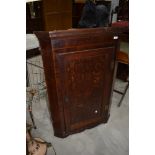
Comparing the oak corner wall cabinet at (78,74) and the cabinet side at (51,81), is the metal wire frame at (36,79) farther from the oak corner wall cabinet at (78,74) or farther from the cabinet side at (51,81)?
the oak corner wall cabinet at (78,74)

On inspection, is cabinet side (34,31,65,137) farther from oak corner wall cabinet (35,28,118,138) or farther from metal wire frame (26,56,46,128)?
metal wire frame (26,56,46,128)

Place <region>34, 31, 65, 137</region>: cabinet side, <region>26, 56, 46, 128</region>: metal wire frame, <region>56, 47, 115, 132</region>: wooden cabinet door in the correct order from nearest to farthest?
<region>34, 31, 65, 137</region>: cabinet side
<region>56, 47, 115, 132</region>: wooden cabinet door
<region>26, 56, 46, 128</region>: metal wire frame

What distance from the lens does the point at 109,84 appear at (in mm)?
1777

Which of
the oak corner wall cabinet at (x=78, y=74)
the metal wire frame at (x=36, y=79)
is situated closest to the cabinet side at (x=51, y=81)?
the oak corner wall cabinet at (x=78, y=74)

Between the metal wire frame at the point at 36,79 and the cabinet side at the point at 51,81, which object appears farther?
the metal wire frame at the point at 36,79

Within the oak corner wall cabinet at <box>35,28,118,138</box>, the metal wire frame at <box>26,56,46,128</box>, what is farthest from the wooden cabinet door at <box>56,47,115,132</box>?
the metal wire frame at <box>26,56,46,128</box>

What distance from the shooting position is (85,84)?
1662mm

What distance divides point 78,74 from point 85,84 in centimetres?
12

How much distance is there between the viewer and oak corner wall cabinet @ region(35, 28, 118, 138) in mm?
1424

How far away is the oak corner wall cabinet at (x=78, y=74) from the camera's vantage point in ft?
4.67
